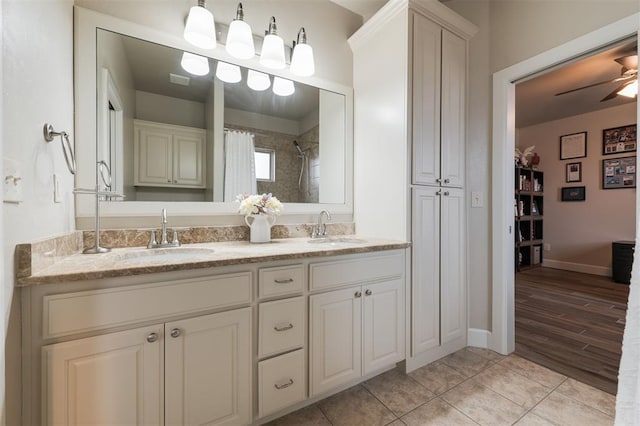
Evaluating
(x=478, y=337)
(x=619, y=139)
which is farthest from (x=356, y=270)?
(x=619, y=139)

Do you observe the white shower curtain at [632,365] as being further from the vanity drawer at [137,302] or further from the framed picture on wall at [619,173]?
the framed picture on wall at [619,173]

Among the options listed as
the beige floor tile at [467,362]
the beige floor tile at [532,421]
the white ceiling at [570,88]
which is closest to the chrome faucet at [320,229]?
the beige floor tile at [467,362]

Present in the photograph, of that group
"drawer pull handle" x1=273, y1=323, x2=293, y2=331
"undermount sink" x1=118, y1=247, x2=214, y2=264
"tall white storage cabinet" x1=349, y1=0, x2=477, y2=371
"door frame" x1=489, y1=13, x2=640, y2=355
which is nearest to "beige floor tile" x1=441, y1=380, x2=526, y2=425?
"tall white storage cabinet" x1=349, y1=0, x2=477, y2=371

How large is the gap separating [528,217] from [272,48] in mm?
4808

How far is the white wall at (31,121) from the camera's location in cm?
75

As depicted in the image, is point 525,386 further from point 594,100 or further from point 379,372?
point 594,100

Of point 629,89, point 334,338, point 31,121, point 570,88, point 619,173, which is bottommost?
point 334,338

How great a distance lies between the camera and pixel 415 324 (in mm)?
1724

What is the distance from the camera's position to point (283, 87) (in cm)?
195

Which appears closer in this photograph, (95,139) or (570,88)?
(95,139)

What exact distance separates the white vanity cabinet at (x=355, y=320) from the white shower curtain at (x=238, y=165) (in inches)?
30.4

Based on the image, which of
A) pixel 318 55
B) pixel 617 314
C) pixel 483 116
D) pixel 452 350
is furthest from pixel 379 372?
pixel 617 314

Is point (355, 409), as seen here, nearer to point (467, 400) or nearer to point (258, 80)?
point (467, 400)

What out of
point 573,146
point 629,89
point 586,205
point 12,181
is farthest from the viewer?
point 573,146
